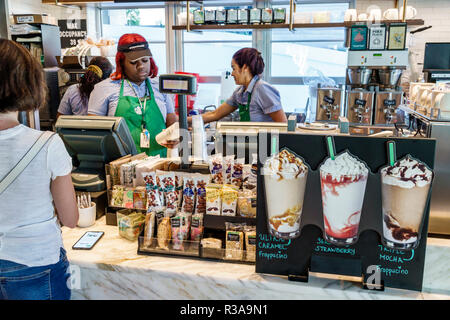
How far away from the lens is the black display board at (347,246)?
116 cm

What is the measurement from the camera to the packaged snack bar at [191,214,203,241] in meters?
1.45

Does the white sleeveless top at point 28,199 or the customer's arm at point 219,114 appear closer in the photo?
the white sleeveless top at point 28,199

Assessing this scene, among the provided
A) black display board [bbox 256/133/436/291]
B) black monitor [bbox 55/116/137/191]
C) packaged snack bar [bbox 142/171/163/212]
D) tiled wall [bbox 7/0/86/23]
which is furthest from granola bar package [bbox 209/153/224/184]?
tiled wall [bbox 7/0/86/23]

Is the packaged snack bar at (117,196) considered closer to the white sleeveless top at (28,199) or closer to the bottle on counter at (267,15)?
the white sleeveless top at (28,199)

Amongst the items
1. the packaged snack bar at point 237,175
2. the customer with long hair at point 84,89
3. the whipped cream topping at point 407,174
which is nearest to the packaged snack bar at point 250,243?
the packaged snack bar at point 237,175

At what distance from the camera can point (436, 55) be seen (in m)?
6.25

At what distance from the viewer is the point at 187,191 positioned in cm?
151

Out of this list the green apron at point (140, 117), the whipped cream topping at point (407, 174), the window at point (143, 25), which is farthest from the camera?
the window at point (143, 25)

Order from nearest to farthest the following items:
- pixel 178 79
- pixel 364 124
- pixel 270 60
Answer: pixel 178 79 < pixel 364 124 < pixel 270 60

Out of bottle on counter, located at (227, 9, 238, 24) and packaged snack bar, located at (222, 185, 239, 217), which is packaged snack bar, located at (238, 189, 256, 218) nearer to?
packaged snack bar, located at (222, 185, 239, 217)

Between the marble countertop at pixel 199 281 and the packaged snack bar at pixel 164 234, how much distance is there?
0.05 m
